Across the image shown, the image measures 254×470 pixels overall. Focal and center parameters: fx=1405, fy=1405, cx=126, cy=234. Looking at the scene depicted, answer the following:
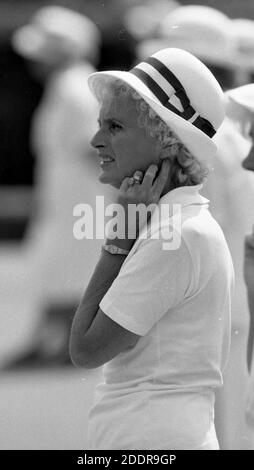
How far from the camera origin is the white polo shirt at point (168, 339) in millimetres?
2877

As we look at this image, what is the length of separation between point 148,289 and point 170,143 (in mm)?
335

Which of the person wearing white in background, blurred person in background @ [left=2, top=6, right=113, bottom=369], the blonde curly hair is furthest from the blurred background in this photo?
the blonde curly hair

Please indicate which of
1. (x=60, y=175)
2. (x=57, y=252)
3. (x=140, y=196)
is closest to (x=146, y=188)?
(x=140, y=196)

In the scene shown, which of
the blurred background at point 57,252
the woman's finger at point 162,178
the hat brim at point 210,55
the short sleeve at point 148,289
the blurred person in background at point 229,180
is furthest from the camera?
the blurred background at point 57,252

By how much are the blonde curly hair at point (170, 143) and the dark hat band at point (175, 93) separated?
0.03m

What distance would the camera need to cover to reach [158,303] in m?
2.88

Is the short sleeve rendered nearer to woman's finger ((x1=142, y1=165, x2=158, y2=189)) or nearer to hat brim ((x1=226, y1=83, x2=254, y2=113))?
woman's finger ((x1=142, y1=165, x2=158, y2=189))

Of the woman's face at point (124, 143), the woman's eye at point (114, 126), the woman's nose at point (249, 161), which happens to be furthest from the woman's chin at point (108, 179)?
the woman's nose at point (249, 161)

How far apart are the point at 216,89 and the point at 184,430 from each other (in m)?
0.74

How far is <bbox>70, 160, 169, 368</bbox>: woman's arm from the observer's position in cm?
288

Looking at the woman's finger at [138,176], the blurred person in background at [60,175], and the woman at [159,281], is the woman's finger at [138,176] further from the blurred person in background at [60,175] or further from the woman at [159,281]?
the blurred person in background at [60,175]

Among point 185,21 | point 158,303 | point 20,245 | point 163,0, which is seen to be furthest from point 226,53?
point 20,245

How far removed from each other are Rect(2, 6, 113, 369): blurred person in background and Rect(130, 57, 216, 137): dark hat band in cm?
282

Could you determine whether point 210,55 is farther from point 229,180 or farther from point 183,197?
point 183,197
